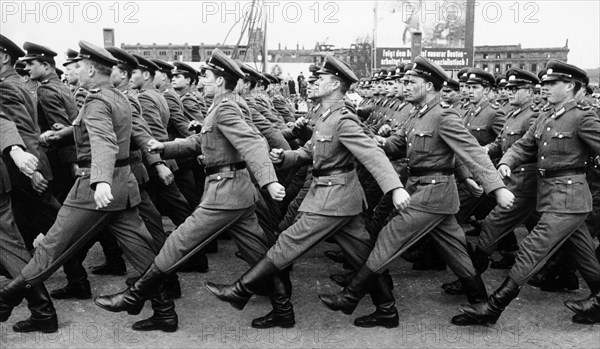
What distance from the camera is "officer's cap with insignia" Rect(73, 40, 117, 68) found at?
430 centimetres

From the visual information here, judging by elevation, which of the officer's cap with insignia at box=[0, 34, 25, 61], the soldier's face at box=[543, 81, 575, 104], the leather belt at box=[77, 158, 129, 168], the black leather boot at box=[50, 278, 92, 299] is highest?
the officer's cap with insignia at box=[0, 34, 25, 61]

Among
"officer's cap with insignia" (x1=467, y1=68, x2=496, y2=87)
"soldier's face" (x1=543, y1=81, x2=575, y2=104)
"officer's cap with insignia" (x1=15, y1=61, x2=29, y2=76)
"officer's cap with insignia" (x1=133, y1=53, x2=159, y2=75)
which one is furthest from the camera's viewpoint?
"officer's cap with insignia" (x1=467, y1=68, x2=496, y2=87)

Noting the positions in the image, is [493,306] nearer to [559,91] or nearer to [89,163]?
[559,91]

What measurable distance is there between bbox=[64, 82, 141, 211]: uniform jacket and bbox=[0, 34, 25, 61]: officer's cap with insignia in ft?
3.67

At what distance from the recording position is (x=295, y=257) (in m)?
4.18

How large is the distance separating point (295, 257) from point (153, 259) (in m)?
A: 1.03

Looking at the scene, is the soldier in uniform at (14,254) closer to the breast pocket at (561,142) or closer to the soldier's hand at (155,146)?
the soldier's hand at (155,146)

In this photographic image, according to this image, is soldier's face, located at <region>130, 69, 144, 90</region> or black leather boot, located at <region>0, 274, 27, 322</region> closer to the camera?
black leather boot, located at <region>0, 274, 27, 322</region>

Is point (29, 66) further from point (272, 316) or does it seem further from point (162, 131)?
point (272, 316)

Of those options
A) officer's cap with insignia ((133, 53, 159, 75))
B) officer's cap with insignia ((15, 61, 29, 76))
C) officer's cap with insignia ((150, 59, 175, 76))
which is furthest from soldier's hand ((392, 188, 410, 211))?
officer's cap with insignia ((15, 61, 29, 76))

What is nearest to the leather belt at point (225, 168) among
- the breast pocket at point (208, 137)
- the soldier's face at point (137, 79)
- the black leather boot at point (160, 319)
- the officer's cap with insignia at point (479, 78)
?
the breast pocket at point (208, 137)

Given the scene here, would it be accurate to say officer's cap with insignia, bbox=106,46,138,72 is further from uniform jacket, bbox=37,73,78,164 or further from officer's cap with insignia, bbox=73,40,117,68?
officer's cap with insignia, bbox=73,40,117,68

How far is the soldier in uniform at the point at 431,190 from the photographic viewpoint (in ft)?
13.9

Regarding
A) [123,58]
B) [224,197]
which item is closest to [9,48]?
[123,58]
